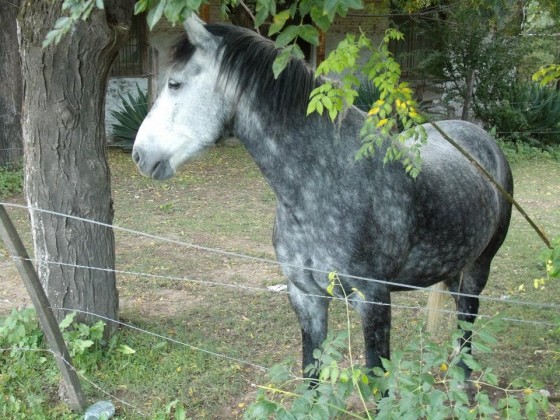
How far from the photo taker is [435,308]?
4.26 metres

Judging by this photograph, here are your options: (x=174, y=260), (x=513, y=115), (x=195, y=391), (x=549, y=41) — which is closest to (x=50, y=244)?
(x=195, y=391)

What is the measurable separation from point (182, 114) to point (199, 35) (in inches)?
13.5

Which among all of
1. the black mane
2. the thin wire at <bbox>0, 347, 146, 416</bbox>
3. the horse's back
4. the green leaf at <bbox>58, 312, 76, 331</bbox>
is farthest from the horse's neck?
the green leaf at <bbox>58, 312, 76, 331</bbox>

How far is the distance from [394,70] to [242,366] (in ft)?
7.95

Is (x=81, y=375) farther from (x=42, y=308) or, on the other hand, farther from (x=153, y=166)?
(x=153, y=166)

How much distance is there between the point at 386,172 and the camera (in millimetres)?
3127

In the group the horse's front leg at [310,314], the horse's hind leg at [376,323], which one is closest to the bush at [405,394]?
the horse's hind leg at [376,323]

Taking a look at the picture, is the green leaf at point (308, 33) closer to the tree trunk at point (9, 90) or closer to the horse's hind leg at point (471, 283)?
the horse's hind leg at point (471, 283)

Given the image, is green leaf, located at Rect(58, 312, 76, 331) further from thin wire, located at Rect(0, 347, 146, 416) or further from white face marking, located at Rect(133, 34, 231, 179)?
white face marking, located at Rect(133, 34, 231, 179)

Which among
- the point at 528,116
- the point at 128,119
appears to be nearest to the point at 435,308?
the point at 128,119

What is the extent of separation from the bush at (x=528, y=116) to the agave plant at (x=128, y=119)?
21.9 feet

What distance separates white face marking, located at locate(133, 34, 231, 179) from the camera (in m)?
2.95

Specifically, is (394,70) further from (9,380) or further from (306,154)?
(9,380)

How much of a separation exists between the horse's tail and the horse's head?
2.02 metres
